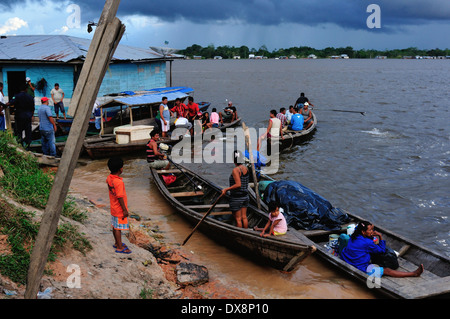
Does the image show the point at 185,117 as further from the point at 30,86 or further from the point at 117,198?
the point at 117,198

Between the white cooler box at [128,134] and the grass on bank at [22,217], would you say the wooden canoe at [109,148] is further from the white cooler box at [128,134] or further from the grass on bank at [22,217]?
the grass on bank at [22,217]

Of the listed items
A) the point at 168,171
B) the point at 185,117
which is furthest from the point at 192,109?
the point at 168,171

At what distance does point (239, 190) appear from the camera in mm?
7812

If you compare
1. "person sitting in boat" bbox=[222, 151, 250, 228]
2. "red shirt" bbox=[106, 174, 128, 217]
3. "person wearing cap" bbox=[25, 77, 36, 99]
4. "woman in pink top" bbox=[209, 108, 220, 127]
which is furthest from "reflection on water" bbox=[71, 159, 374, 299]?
"woman in pink top" bbox=[209, 108, 220, 127]

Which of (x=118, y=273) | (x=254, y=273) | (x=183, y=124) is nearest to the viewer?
(x=118, y=273)

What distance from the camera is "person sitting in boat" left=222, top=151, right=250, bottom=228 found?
7602mm

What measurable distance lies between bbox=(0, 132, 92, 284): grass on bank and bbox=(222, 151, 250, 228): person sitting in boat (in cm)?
287

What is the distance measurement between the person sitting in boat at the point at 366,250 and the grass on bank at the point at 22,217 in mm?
4385

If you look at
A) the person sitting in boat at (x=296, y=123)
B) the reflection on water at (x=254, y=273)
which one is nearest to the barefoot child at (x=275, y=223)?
the reflection on water at (x=254, y=273)

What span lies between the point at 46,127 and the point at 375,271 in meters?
9.91

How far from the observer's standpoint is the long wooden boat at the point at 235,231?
21.4 ft

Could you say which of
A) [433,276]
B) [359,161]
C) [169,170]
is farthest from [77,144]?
[359,161]
